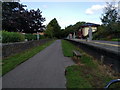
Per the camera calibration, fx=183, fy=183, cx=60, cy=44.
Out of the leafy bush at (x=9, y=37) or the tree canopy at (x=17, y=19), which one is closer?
the leafy bush at (x=9, y=37)

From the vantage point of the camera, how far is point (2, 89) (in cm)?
562

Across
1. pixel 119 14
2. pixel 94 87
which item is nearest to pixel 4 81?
pixel 94 87

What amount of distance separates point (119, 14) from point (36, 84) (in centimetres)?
6559

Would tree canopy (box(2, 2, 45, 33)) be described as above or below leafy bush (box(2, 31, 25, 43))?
above

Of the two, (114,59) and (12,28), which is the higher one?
(12,28)

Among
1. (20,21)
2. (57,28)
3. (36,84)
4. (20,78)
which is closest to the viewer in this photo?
(36,84)

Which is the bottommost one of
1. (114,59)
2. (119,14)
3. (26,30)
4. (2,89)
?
(2,89)

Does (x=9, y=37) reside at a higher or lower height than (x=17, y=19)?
lower

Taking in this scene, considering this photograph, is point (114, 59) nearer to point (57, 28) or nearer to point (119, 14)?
point (119, 14)

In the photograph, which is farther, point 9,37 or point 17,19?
point 17,19

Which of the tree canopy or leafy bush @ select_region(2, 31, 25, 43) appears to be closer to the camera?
leafy bush @ select_region(2, 31, 25, 43)

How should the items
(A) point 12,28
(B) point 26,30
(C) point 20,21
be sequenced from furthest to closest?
1. (B) point 26,30
2. (C) point 20,21
3. (A) point 12,28

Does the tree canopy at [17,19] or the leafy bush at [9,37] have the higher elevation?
the tree canopy at [17,19]

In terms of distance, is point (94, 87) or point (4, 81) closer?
point (94, 87)
